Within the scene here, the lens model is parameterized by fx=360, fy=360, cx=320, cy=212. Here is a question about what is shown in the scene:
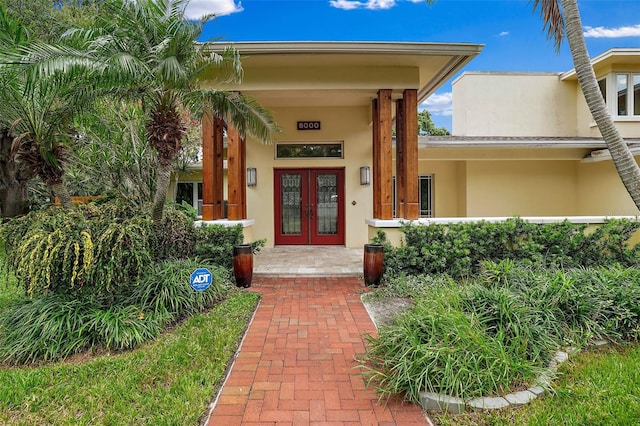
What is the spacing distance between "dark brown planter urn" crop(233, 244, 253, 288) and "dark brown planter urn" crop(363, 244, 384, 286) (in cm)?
204

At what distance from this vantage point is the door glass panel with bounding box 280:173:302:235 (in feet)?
34.0

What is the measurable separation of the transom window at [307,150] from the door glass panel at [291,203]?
573mm

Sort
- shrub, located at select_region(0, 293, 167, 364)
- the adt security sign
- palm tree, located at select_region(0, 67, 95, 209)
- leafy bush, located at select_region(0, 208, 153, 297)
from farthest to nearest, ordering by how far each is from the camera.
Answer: the adt security sign < palm tree, located at select_region(0, 67, 95, 209) < leafy bush, located at select_region(0, 208, 153, 297) < shrub, located at select_region(0, 293, 167, 364)

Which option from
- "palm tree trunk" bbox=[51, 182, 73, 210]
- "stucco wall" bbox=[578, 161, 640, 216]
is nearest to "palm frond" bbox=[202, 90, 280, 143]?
"palm tree trunk" bbox=[51, 182, 73, 210]

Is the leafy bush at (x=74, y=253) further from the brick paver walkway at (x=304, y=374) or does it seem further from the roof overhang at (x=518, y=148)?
the roof overhang at (x=518, y=148)

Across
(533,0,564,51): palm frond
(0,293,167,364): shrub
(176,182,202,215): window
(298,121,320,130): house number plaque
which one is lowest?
(0,293,167,364): shrub

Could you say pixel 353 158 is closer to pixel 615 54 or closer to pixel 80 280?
pixel 80 280

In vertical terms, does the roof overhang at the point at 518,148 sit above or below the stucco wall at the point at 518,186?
above

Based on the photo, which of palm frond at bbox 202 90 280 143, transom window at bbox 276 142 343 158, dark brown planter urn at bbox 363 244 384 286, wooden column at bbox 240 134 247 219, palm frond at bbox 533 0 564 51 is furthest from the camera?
transom window at bbox 276 142 343 158

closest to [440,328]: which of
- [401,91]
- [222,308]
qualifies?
[222,308]

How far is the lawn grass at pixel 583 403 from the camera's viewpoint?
8.16 feet

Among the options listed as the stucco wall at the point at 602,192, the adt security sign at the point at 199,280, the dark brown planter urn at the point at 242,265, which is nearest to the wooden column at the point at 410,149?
the dark brown planter urn at the point at 242,265

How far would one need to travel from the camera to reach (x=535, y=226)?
6.62 m

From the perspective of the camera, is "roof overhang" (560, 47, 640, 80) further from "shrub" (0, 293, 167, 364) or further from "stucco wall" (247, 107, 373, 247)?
"shrub" (0, 293, 167, 364)
